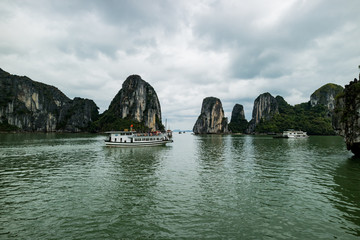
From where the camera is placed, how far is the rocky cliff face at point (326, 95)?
18288cm

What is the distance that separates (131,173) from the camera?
66.4ft

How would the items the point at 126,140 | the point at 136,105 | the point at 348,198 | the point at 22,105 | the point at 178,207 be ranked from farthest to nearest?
the point at 22,105 < the point at 136,105 < the point at 126,140 < the point at 348,198 < the point at 178,207

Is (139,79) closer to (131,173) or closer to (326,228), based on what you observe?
(131,173)

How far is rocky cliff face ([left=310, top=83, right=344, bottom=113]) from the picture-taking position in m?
183

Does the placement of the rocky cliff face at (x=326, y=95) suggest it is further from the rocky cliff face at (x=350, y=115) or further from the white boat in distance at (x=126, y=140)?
the white boat in distance at (x=126, y=140)

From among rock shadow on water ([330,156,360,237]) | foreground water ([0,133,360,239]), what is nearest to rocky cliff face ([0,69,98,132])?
foreground water ([0,133,360,239])

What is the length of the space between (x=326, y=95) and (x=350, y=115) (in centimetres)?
20396

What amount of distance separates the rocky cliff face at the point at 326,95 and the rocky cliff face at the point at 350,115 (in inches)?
7704

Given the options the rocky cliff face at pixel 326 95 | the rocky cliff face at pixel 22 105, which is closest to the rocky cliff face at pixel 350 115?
the rocky cliff face at pixel 326 95

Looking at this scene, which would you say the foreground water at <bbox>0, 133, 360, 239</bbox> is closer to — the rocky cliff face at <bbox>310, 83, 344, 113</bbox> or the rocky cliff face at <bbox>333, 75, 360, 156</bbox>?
the rocky cliff face at <bbox>333, 75, 360, 156</bbox>

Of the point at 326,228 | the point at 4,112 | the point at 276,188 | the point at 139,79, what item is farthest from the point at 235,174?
the point at 4,112

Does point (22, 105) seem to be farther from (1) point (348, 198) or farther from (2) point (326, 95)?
(2) point (326, 95)

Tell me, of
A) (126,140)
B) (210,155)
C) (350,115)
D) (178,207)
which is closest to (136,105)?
(126,140)

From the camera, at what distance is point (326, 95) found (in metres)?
184
